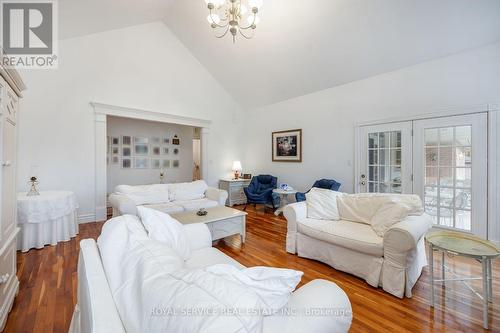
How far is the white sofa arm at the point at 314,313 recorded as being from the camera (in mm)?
830

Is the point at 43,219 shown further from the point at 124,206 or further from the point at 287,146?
the point at 287,146

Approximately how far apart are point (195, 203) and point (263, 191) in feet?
6.31

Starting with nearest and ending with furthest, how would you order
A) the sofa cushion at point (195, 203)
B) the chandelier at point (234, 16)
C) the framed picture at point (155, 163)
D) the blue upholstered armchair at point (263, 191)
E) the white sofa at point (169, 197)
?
1. the chandelier at point (234, 16)
2. the white sofa at point (169, 197)
3. the sofa cushion at point (195, 203)
4. the blue upholstered armchair at point (263, 191)
5. the framed picture at point (155, 163)

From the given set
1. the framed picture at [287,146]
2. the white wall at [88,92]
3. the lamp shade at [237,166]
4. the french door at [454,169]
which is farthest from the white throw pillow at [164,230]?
the lamp shade at [237,166]

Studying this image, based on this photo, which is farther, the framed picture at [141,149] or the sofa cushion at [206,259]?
the framed picture at [141,149]

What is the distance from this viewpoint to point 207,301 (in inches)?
25.6

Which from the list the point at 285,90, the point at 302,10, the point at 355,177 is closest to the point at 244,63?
the point at 285,90

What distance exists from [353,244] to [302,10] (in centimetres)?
345

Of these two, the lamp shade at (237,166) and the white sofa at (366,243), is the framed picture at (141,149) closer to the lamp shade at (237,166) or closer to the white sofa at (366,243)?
the lamp shade at (237,166)

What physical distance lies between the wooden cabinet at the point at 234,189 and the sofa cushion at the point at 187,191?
1503mm

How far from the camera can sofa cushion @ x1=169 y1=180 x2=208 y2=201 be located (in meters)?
4.20

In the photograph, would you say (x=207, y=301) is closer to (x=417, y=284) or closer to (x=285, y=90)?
(x=417, y=284)

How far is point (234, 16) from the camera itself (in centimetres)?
270

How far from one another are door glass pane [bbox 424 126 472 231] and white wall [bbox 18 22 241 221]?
512cm
